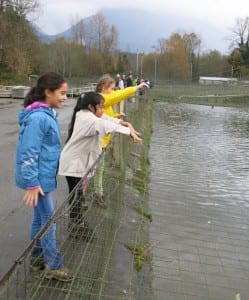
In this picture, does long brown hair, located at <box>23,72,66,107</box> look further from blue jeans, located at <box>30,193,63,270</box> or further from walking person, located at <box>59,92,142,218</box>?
walking person, located at <box>59,92,142,218</box>

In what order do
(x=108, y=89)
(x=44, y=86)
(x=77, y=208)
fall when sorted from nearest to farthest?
(x=44, y=86)
(x=77, y=208)
(x=108, y=89)

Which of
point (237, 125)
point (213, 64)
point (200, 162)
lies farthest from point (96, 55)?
point (200, 162)

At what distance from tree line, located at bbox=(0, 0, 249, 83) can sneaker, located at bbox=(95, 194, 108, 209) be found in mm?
42156

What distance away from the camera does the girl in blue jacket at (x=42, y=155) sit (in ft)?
12.5

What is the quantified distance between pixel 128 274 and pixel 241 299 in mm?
1119

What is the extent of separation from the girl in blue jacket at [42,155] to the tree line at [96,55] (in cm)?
4295

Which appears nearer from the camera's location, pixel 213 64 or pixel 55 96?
pixel 55 96

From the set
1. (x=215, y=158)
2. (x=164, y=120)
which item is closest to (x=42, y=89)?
(x=215, y=158)

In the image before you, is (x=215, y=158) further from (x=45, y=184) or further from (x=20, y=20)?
(x=20, y=20)

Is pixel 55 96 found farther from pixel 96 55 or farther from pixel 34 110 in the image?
pixel 96 55

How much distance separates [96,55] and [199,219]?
72657 mm

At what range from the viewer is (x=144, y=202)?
800 centimetres

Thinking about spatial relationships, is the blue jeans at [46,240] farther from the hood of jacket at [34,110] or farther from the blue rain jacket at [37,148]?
the hood of jacket at [34,110]

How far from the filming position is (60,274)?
3.91 m
